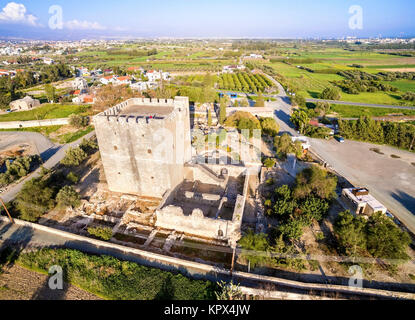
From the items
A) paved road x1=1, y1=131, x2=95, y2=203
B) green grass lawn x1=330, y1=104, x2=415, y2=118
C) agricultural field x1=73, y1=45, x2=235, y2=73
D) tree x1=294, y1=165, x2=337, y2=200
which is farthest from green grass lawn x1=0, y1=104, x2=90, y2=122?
green grass lawn x1=330, y1=104, x2=415, y2=118

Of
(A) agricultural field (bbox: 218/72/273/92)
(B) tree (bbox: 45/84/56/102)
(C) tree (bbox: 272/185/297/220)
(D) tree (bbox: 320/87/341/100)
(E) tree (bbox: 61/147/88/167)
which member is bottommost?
(C) tree (bbox: 272/185/297/220)

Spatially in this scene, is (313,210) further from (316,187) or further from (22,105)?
(22,105)

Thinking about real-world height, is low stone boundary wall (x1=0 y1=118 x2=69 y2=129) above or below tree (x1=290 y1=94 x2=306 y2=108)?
below

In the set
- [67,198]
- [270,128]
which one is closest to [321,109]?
[270,128]

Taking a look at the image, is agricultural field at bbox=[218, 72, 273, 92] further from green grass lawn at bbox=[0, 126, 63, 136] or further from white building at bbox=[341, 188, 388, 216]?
white building at bbox=[341, 188, 388, 216]

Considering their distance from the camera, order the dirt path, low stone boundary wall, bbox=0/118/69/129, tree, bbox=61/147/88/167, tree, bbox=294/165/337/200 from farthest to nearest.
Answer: low stone boundary wall, bbox=0/118/69/129 < tree, bbox=61/147/88/167 < tree, bbox=294/165/337/200 < the dirt path

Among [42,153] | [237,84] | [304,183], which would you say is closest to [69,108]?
[42,153]

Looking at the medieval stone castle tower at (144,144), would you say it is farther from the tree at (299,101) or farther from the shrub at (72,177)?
the tree at (299,101)
